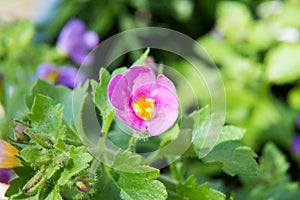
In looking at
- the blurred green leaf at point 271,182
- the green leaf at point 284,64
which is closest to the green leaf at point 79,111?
the blurred green leaf at point 271,182

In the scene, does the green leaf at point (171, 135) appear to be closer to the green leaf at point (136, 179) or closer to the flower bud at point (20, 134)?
the green leaf at point (136, 179)

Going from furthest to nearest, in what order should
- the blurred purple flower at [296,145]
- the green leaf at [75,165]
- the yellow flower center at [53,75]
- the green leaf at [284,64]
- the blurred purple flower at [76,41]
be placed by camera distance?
1. the green leaf at [284,64]
2. the blurred purple flower at [296,145]
3. the blurred purple flower at [76,41]
4. the yellow flower center at [53,75]
5. the green leaf at [75,165]

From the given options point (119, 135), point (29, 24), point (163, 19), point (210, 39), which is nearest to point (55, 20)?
point (163, 19)

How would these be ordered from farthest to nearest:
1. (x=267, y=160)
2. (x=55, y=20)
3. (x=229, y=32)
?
(x=55, y=20), (x=229, y=32), (x=267, y=160)

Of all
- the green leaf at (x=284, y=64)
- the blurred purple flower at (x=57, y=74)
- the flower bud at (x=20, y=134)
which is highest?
the flower bud at (x=20, y=134)

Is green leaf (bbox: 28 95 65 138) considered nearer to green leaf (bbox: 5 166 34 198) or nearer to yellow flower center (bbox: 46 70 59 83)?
green leaf (bbox: 5 166 34 198)

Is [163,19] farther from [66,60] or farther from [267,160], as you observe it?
[267,160]

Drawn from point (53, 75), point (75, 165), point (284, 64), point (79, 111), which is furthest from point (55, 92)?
point (284, 64)
